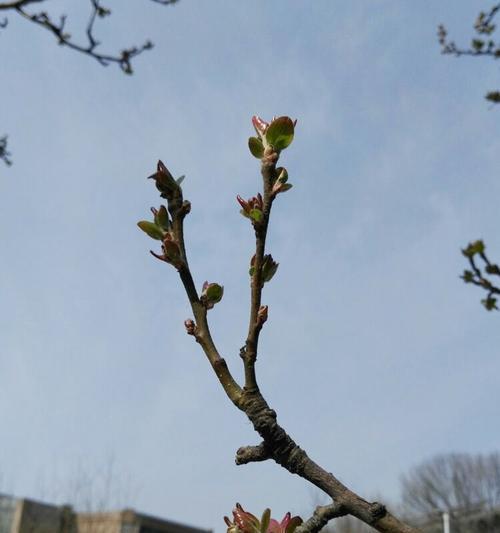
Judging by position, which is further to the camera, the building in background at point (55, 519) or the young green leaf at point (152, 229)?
the building in background at point (55, 519)

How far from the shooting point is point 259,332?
2.22ft

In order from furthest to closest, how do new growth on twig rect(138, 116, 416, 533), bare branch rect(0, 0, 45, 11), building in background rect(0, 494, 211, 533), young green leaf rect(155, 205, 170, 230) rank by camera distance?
building in background rect(0, 494, 211, 533), bare branch rect(0, 0, 45, 11), young green leaf rect(155, 205, 170, 230), new growth on twig rect(138, 116, 416, 533)

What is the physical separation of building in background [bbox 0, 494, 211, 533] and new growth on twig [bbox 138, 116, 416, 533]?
17.2 metres

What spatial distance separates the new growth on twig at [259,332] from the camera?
62 cm

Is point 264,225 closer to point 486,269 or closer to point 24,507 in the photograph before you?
point 486,269

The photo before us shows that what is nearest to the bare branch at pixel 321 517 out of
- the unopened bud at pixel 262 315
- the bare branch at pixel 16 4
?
the unopened bud at pixel 262 315

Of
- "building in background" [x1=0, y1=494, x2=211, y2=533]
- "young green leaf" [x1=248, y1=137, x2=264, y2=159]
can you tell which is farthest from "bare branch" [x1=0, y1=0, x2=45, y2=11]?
"building in background" [x1=0, y1=494, x2=211, y2=533]

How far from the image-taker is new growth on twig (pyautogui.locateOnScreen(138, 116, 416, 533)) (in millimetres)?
625

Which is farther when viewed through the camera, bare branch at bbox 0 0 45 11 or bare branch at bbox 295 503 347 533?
bare branch at bbox 0 0 45 11

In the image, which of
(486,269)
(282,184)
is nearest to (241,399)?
(282,184)

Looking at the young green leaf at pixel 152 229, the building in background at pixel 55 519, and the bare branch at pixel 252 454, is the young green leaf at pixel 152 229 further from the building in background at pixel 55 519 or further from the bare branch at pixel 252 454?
the building in background at pixel 55 519

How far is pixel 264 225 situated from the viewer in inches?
28.0

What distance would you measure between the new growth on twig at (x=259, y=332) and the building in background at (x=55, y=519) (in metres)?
17.2

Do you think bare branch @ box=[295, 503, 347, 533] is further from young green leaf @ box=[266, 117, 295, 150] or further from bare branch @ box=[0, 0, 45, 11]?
bare branch @ box=[0, 0, 45, 11]
